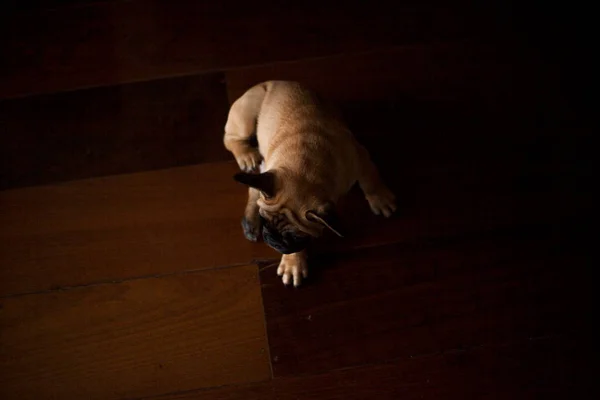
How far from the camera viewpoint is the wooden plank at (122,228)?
5.60 feet

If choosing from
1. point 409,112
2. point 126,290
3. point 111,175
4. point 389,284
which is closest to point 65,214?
point 111,175

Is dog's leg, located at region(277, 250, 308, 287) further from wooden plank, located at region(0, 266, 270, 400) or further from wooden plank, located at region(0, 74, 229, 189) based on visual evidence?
wooden plank, located at region(0, 74, 229, 189)

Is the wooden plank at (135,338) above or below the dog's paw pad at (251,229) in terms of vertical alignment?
below

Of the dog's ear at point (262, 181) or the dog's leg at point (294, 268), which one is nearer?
the dog's ear at point (262, 181)

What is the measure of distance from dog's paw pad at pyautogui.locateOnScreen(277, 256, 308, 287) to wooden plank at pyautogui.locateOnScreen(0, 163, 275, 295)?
8cm

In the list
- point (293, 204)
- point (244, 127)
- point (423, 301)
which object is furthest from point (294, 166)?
point (423, 301)

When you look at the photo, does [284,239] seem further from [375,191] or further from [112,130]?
[112,130]

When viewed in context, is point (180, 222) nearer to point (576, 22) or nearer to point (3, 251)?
point (3, 251)

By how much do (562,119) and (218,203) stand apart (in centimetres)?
115

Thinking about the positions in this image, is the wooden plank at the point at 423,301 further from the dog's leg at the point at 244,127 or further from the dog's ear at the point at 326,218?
the dog's ear at the point at 326,218

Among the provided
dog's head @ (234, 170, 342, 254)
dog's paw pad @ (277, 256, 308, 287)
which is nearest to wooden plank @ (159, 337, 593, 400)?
dog's paw pad @ (277, 256, 308, 287)

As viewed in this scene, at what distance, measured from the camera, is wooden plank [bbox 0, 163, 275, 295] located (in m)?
1.71

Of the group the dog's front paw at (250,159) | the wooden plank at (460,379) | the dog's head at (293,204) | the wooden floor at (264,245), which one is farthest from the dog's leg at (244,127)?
the wooden plank at (460,379)

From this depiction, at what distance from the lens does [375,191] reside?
168 centimetres
